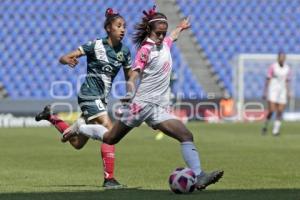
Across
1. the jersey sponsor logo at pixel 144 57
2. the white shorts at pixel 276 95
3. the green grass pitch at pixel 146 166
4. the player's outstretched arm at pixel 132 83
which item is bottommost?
the green grass pitch at pixel 146 166

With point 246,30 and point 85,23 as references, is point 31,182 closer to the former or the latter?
point 85,23

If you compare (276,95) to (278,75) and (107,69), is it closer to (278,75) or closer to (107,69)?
(278,75)

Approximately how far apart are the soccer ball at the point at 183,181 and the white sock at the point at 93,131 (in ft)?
3.58

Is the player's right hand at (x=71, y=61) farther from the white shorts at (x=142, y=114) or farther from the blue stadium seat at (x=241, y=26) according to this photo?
the blue stadium seat at (x=241, y=26)

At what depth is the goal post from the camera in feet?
105

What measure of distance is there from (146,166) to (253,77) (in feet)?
65.9

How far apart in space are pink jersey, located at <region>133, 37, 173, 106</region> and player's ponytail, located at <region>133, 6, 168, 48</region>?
19cm

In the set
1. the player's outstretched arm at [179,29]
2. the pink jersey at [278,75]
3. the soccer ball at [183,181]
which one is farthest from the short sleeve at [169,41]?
the pink jersey at [278,75]

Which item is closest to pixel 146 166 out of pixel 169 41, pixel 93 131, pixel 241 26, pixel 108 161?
pixel 108 161

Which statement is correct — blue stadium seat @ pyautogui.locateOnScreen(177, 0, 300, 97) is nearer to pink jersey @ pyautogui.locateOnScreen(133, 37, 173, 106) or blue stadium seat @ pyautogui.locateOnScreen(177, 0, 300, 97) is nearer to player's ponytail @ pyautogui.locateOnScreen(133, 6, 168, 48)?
player's ponytail @ pyautogui.locateOnScreen(133, 6, 168, 48)

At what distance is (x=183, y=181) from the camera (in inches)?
371

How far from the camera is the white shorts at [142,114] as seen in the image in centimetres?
977

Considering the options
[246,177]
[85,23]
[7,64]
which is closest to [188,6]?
[85,23]

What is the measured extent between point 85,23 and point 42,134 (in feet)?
33.5
